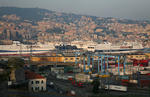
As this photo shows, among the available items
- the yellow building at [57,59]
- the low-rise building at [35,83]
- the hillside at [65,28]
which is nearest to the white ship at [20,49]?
the yellow building at [57,59]

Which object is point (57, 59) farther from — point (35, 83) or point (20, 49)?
point (35, 83)

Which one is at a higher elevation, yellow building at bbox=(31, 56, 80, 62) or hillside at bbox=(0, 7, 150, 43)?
hillside at bbox=(0, 7, 150, 43)

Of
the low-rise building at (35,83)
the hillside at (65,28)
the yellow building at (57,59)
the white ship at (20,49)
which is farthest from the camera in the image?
the hillside at (65,28)

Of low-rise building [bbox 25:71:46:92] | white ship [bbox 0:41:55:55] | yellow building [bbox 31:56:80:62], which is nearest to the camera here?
low-rise building [bbox 25:71:46:92]

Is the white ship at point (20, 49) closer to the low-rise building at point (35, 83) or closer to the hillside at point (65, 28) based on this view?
the low-rise building at point (35, 83)

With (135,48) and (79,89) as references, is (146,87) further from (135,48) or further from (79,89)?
(135,48)

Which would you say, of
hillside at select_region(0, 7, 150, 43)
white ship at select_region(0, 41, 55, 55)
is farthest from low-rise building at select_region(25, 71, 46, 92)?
hillside at select_region(0, 7, 150, 43)

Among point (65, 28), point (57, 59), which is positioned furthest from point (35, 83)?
point (65, 28)

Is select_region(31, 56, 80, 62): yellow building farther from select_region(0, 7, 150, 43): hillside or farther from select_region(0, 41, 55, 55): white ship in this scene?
select_region(0, 7, 150, 43): hillside

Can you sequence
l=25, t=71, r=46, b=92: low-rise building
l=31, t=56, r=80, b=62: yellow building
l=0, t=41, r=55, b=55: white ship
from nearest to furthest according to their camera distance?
l=25, t=71, r=46, b=92: low-rise building, l=31, t=56, r=80, b=62: yellow building, l=0, t=41, r=55, b=55: white ship

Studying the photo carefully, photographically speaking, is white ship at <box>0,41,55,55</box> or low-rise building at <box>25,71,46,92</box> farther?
white ship at <box>0,41,55,55</box>

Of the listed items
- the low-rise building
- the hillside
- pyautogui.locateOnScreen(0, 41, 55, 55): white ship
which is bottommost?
the low-rise building
